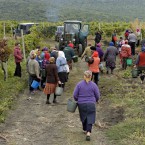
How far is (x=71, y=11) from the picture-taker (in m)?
85.1

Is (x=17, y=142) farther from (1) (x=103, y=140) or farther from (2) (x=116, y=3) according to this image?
(2) (x=116, y=3)

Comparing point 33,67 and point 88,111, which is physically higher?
point 33,67

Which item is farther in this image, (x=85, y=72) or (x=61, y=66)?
(x=61, y=66)

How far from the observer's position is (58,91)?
1172cm

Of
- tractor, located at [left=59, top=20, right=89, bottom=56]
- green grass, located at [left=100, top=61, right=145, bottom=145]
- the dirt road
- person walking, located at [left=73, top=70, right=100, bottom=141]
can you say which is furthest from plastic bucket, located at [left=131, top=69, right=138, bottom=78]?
tractor, located at [left=59, top=20, right=89, bottom=56]

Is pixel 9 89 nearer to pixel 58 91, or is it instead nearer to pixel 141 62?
pixel 58 91

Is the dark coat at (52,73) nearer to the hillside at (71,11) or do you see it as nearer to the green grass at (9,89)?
the green grass at (9,89)

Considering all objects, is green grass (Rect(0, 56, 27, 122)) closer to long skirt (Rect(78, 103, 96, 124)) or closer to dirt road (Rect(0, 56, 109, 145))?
dirt road (Rect(0, 56, 109, 145))

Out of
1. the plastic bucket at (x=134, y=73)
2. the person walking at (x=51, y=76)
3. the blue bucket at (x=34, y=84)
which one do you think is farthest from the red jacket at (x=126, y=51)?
the person walking at (x=51, y=76)

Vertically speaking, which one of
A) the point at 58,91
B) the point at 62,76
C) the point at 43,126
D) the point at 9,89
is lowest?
the point at 43,126

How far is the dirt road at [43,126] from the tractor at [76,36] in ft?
31.0

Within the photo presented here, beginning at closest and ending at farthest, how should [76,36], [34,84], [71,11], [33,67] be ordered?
1. [33,67]
2. [34,84]
3. [76,36]
4. [71,11]

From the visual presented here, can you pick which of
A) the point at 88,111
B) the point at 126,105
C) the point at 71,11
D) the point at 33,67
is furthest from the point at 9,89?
the point at 71,11

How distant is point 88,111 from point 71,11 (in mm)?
77747
